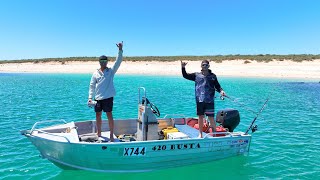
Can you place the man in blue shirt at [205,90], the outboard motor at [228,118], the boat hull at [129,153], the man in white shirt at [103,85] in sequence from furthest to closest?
the outboard motor at [228,118] < the man in blue shirt at [205,90] < the man in white shirt at [103,85] < the boat hull at [129,153]

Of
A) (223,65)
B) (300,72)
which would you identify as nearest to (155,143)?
(300,72)

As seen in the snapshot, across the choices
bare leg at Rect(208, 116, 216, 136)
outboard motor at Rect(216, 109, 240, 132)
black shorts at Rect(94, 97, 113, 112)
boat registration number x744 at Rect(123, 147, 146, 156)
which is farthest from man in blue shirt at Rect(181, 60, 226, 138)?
black shorts at Rect(94, 97, 113, 112)

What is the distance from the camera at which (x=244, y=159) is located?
9.06 m

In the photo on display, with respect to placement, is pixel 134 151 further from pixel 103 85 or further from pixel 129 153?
pixel 103 85

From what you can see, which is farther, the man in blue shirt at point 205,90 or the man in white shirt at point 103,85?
the man in blue shirt at point 205,90

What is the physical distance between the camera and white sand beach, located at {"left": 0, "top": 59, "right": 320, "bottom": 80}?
162 feet

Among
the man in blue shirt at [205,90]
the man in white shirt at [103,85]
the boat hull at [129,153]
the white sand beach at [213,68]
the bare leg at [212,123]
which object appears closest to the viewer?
the boat hull at [129,153]

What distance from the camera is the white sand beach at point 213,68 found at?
162 feet

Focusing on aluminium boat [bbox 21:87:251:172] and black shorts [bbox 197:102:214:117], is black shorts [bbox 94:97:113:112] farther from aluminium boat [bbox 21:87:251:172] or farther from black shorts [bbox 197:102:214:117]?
black shorts [bbox 197:102:214:117]

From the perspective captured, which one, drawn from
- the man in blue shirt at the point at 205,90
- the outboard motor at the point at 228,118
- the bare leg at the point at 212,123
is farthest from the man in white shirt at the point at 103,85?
the outboard motor at the point at 228,118

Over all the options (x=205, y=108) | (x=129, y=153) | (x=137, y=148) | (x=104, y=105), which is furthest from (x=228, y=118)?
(x=104, y=105)

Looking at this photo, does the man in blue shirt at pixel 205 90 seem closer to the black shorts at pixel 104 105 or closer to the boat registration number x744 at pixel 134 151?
the boat registration number x744 at pixel 134 151

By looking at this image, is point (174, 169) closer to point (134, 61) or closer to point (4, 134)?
point (4, 134)

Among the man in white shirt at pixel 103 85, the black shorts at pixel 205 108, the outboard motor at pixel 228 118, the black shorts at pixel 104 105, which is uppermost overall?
the man in white shirt at pixel 103 85
